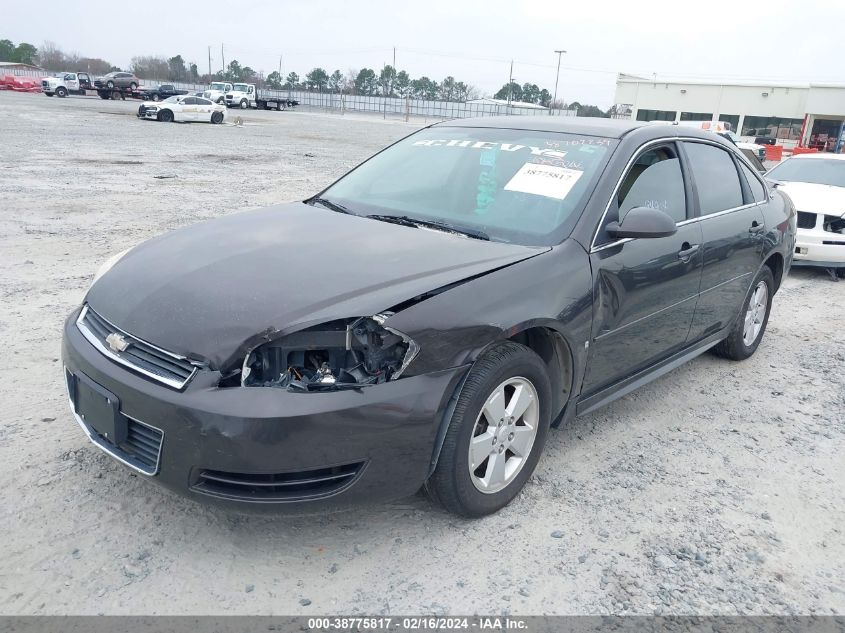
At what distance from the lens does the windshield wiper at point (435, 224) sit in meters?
3.34

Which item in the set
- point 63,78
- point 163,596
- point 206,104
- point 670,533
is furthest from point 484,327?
point 63,78

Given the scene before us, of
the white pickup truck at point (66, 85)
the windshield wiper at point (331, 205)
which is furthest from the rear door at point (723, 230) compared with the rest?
the white pickup truck at point (66, 85)

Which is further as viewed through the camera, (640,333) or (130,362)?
(640,333)

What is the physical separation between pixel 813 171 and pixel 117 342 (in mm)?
9872

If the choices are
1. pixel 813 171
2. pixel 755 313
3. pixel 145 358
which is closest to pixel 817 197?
pixel 813 171

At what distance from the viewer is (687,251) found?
3930 mm

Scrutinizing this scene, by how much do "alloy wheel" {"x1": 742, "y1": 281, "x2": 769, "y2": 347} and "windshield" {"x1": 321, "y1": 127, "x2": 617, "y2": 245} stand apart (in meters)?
2.19

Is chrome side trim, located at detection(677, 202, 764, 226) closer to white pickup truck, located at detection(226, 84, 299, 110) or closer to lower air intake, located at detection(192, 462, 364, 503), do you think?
lower air intake, located at detection(192, 462, 364, 503)

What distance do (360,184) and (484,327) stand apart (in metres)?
1.78

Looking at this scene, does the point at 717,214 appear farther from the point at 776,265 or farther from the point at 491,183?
the point at 491,183

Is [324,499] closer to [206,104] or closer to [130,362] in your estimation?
[130,362]

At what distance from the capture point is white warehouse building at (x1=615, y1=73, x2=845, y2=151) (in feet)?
164

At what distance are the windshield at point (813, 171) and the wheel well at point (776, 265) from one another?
469 centimetres

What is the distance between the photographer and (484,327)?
2.73 m
